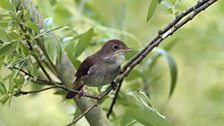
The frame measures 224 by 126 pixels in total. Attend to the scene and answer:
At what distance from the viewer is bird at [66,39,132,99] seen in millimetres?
2074

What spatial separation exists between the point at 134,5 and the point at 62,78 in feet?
5.35

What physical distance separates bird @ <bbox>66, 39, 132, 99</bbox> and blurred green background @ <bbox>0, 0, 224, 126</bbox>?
69 mm

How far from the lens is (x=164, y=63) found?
140 inches

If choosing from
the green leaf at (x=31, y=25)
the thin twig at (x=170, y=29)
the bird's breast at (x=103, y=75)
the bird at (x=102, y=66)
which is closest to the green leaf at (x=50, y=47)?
the green leaf at (x=31, y=25)

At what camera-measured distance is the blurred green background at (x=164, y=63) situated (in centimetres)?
248

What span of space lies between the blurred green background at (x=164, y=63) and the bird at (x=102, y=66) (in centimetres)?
7

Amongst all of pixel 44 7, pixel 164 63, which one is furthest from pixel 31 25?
pixel 164 63

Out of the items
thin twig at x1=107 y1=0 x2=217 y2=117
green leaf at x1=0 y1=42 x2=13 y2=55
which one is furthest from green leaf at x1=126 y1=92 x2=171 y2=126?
green leaf at x1=0 y1=42 x2=13 y2=55

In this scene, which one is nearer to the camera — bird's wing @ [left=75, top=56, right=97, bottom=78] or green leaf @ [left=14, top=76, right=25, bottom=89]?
green leaf @ [left=14, top=76, right=25, bottom=89]

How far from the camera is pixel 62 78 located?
1.90m

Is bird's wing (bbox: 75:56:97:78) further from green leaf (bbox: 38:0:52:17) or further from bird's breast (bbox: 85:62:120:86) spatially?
green leaf (bbox: 38:0:52:17)

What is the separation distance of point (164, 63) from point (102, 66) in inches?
53.4

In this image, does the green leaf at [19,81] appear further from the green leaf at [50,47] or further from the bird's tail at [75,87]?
the bird's tail at [75,87]

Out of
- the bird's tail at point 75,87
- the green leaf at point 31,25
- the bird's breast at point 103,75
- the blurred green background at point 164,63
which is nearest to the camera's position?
the green leaf at point 31,25
